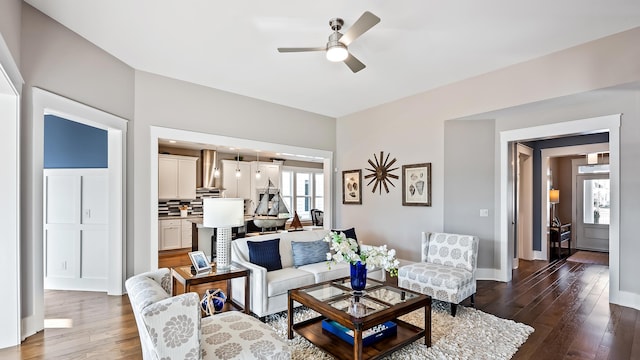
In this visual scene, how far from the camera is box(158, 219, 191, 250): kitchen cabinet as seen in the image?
23.1 feet

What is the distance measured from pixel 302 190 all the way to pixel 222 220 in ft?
23.5

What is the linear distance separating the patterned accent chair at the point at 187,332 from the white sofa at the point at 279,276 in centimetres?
106

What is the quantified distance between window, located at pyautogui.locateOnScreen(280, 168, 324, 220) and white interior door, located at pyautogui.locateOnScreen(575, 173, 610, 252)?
6.75 meters

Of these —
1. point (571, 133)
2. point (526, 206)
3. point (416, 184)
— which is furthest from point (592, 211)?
point (416, 184)

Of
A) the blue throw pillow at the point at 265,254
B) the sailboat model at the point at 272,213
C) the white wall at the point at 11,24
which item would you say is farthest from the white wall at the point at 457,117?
the white wall at the point at 11,24

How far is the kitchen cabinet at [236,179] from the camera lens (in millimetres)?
8461

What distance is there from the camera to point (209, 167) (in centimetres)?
816

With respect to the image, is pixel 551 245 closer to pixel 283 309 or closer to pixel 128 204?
pixel 283 309

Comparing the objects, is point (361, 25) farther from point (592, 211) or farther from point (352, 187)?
point (592, 211)

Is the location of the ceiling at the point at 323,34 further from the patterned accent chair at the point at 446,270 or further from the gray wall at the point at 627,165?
the patterned accent chair at the point at 446,270

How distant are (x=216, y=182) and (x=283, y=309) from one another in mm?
5667

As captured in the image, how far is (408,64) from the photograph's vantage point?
4.06 m

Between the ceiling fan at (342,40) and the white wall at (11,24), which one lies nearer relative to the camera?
the white wall at (11,24)

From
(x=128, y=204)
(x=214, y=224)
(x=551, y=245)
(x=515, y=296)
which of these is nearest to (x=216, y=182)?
(x=128, y=204)
